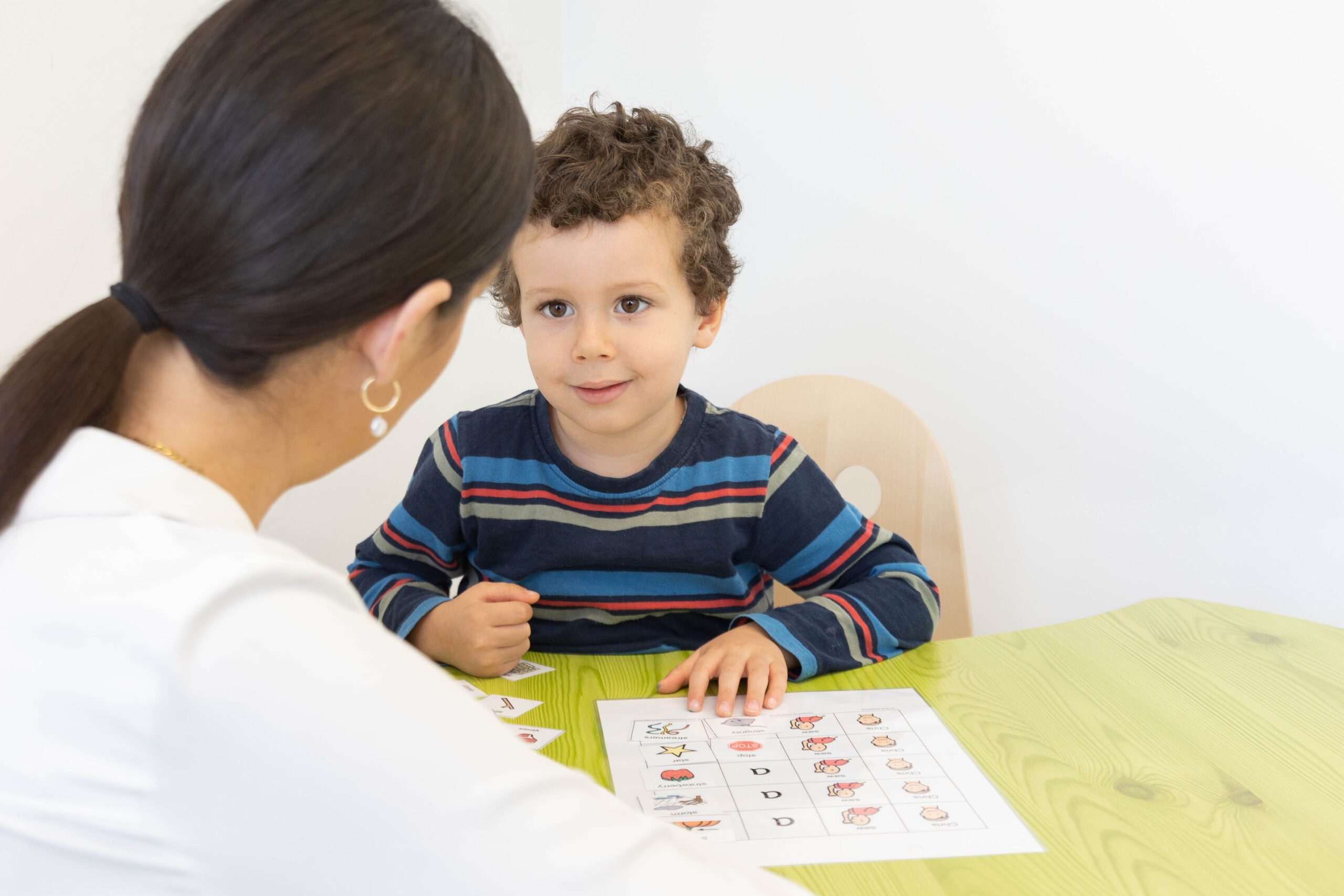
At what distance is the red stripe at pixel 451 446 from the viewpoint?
1.19m

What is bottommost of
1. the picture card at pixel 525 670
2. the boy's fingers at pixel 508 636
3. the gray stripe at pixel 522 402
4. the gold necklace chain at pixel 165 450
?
the picture card at pixel 525 670

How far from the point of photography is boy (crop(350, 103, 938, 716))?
1.10 metres

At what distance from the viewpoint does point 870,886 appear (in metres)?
0.62

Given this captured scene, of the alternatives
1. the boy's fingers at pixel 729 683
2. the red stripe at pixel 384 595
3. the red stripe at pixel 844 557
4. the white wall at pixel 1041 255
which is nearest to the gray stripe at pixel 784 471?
the red stripe at pixel 844 557

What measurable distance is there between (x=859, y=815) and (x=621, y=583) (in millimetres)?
532

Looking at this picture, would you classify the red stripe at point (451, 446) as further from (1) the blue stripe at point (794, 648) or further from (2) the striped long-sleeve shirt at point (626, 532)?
(1) the blue stripe at point (794, 648)

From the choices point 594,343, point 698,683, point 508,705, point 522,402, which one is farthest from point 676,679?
point 522,402

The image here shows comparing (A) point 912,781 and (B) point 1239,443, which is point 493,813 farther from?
(B) point 1239,443

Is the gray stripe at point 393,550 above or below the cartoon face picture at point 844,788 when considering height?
above

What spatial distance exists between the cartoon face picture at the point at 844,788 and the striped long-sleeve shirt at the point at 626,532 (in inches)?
16.9

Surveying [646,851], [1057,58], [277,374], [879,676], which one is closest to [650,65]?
[1057,58]

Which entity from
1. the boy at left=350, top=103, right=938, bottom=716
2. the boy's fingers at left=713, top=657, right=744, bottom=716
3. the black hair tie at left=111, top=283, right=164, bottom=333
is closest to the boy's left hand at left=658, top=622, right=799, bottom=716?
the boy's fingers at left=713, top=657, right=744, bottom=716

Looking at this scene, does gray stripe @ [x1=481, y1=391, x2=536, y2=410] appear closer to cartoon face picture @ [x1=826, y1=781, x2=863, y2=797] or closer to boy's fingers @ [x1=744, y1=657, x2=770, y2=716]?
boy's fingers @ [x1=744, y1=657, x2=770, y2=716]

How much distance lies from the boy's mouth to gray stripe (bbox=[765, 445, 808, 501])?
210 millimetres
